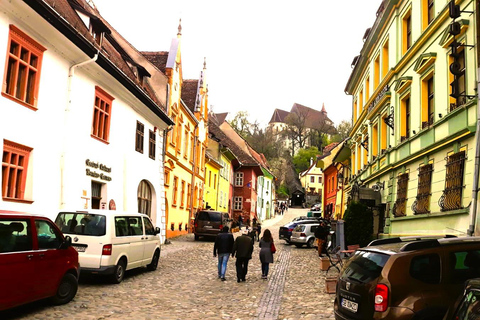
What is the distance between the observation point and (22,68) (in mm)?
13500

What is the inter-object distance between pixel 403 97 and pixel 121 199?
1176 centimetres

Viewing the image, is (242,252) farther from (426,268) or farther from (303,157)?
(303,157)

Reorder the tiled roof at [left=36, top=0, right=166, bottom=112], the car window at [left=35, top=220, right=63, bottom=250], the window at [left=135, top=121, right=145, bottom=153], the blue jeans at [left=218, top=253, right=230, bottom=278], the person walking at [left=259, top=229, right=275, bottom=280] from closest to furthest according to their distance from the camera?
the car window at [left=35, top=220, right=63, bottom=250] < the tiled roof at [left=36, top=0, right=166, bottom=112] < the blue jeans at [left=218, top=253, right=230, bottom=278] < the person walking at [left=259, top=229, right=275, bottom=280] < the window at [left=135, top=121, right=145, bottom=153]

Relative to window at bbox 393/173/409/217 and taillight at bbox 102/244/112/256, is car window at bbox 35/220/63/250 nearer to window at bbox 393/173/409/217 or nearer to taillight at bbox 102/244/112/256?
taillight at bbox 102/244/112/256

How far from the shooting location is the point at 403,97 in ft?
60.1

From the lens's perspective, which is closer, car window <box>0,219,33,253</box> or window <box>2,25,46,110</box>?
car window <box>0,219,33,253</box>

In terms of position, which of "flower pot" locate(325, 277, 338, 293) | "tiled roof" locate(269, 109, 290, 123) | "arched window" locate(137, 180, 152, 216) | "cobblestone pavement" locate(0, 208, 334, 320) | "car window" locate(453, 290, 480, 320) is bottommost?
"cobblestone pavement" locate(0, 208, 334, 320)

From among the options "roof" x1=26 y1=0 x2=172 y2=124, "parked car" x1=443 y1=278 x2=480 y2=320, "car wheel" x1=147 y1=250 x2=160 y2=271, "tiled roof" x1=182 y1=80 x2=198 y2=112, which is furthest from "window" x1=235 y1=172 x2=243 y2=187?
"parked car" x1=443 y1=278 x2=480 y2=320

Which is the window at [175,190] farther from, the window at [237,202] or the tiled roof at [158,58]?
the window at [237,202]

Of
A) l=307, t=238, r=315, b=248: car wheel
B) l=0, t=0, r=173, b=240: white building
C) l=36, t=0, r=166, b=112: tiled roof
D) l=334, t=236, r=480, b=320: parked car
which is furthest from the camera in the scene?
l=307, t=238, r=315, b=248: car wheel

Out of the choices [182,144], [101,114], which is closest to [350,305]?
[101,114]

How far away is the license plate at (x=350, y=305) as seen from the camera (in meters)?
6.70

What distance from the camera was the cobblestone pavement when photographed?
30.6ft

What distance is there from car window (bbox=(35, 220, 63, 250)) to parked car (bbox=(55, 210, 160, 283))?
2.65 meters
